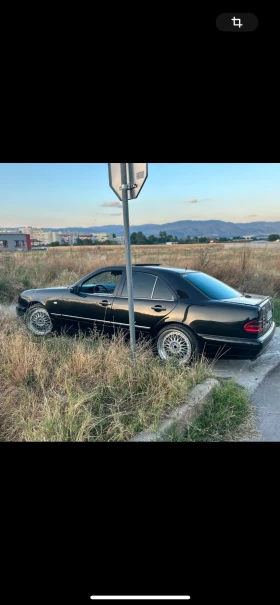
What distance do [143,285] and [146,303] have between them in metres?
0.24

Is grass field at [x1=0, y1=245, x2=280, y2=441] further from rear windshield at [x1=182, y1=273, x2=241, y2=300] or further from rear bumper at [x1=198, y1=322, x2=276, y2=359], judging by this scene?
rear windshield at [x1=182, y1=273, x2=241, y2=300]

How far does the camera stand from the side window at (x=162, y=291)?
3.57 metres

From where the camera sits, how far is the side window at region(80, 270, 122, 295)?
13.1 feet

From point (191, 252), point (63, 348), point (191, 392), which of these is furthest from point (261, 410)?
point (191, 252)

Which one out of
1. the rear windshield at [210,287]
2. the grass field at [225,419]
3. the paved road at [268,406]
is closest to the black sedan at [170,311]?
the rear windshield at [210,287]

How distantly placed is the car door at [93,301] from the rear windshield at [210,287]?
871 millimetres

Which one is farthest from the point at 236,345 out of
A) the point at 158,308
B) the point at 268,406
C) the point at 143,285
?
the point at 143,285

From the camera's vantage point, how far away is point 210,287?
3.64m

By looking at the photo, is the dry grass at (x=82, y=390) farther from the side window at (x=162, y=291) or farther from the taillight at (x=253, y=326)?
the side window at (x=162, y=291)

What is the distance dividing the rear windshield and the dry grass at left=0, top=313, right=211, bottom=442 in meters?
0.97

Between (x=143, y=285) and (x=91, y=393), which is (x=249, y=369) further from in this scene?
(x=91, y=393)
